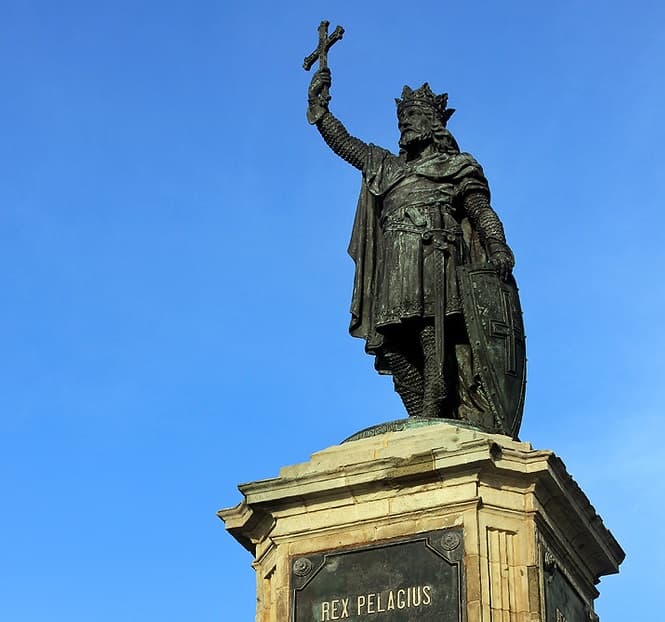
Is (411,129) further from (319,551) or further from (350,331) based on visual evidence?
(319,551)

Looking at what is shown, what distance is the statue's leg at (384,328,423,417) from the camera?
593 inches

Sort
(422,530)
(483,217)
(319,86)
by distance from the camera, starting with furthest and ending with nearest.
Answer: (319,86) → (483,217) → (422,530)

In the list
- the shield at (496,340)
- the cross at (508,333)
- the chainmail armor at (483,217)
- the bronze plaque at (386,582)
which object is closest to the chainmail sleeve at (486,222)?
the chainmail armor at (483,217)

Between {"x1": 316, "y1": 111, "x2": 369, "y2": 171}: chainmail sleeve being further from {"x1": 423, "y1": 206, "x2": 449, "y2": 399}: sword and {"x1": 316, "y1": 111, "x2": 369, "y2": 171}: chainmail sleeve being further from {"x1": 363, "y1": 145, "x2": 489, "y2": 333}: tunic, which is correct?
{"x1": 423, "y1": 206, "x2": 449, "y2": 399}: sword

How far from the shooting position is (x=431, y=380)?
47.8ft

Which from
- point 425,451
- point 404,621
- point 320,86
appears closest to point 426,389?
point 425,451

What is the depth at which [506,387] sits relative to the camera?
1431cm

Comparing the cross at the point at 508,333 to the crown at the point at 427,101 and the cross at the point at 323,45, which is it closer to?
the crown at the point at 427,101

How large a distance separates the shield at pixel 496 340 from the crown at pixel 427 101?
7.13 feet

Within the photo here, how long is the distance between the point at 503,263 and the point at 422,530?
124 inches

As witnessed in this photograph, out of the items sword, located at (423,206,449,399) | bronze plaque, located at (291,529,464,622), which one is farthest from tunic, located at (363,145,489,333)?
bronze plaque, located at (291,529,464,622)

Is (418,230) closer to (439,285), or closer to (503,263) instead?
(439,285)

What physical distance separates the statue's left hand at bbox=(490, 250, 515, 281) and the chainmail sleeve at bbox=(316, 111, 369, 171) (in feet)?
6.74

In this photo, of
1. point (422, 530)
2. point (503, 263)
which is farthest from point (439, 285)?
point (422, 530)
